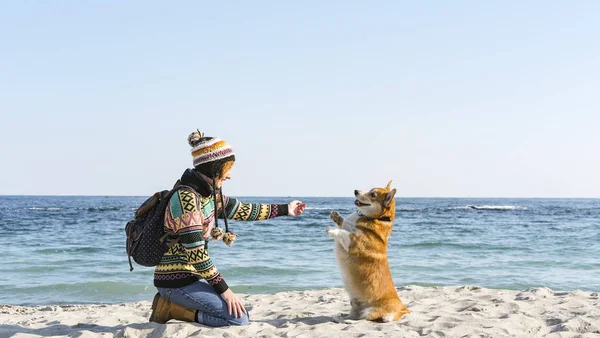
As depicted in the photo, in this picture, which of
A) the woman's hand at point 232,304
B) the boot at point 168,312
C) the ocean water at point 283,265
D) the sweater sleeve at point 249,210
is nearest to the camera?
the woman's hand at point 232,304

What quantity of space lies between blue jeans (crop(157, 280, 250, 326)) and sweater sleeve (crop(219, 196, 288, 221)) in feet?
2.20

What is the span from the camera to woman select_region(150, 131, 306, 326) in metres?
4.29

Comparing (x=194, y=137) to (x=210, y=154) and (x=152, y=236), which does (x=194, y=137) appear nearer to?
(x=210, y=154)

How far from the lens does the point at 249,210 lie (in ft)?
16.8

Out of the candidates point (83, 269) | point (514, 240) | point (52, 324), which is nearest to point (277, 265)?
point (83, 269)

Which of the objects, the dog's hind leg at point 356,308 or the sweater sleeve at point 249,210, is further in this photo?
the sweater sleeve at point 249,210

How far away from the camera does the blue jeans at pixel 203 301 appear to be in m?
4.59

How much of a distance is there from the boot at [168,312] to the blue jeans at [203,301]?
5cm

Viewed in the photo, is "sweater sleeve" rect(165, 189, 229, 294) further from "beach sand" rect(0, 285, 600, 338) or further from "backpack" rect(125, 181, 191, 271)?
"beach sand" rect(0, 285, 600, 338)

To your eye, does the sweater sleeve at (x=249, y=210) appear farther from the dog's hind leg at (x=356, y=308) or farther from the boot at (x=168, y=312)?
the dog's hind leg at (x=356, y=308)

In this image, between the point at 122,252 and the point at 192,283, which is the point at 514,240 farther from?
the point at 192,283

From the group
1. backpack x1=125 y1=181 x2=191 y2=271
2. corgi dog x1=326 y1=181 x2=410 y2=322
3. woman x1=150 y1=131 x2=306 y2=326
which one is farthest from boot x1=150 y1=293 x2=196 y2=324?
corgi dog x1=326 y1=181 x2=410 y2=322

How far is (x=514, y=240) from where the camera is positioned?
1703 centimetres

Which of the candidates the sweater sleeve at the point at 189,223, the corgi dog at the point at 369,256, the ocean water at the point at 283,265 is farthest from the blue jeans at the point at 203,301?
the ocean water at the point at 283,265
